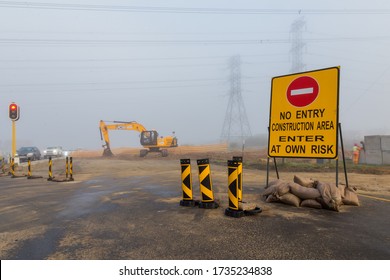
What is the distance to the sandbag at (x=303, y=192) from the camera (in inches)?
259

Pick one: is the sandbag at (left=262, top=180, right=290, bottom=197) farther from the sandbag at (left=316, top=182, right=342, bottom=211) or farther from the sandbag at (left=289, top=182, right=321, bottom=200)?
the sandbag at (left=316, top=182, right=342, bottom=211)

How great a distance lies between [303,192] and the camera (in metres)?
6.73

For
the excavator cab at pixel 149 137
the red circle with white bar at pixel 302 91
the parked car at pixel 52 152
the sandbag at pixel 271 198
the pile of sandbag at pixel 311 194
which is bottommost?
the parked car at pixel 52 152

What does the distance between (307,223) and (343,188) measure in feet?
7.50

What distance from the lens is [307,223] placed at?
17.4 ft

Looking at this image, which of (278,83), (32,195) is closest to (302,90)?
(278,83)

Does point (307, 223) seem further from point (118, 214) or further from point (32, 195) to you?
point (32, 195)

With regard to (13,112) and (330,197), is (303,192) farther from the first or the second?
(13,112)

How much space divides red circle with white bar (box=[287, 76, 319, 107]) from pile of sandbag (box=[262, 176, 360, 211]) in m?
2.08

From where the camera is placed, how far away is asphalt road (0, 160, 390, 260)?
3.94 m

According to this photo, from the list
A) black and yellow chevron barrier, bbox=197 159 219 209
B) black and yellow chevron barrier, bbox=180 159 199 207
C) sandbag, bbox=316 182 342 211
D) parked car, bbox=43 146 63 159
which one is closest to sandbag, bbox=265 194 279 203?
sandbag, bbox=316 182 342 211

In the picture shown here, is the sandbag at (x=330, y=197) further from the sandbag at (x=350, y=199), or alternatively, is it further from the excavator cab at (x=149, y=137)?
the excavator cab at (x=149, y=137)

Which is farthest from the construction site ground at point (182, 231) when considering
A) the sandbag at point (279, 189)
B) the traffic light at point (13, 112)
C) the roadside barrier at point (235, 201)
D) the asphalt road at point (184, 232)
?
the traffic light at point (13, 112)

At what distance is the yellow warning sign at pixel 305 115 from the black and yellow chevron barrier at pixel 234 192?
7.50 ft
